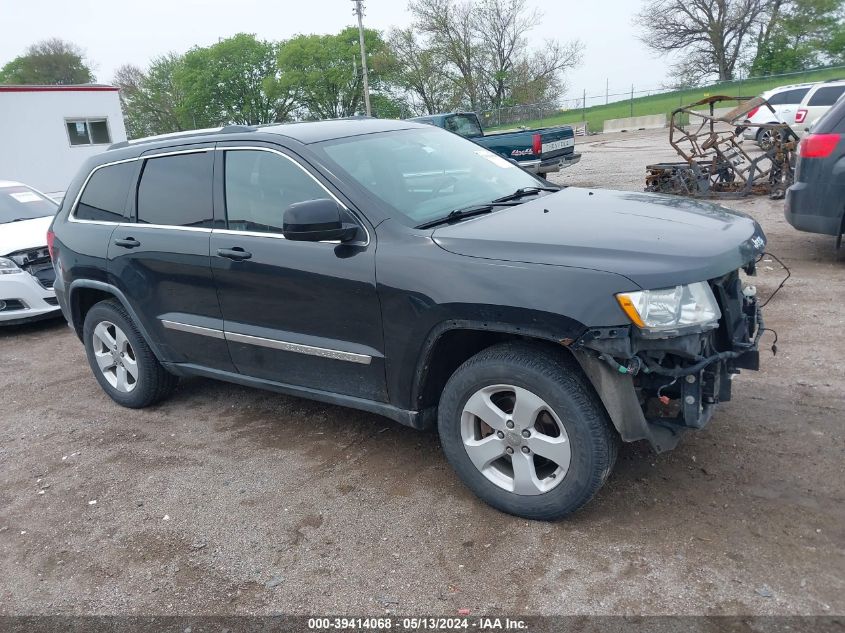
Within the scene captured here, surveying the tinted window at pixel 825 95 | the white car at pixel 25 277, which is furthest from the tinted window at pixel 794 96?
the white car at pixel 25 277

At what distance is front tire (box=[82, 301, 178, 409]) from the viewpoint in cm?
488

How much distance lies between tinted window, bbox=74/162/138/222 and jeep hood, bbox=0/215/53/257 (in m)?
3.04

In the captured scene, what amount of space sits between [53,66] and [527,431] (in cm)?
7902

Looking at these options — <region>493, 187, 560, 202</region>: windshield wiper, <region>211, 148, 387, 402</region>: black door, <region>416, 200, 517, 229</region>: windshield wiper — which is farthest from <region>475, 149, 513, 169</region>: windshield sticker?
<region>211, 148, 387, 402</region>: black door

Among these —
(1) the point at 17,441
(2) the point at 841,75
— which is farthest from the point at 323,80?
(1) the point at 17,441

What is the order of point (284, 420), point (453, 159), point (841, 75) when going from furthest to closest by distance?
point (841, 75)
point (284, 420)
point (453, 159)

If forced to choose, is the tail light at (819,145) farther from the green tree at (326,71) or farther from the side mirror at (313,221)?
the green tree at (326,71)

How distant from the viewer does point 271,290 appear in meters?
3.86

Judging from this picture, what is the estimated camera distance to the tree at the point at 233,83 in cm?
7500

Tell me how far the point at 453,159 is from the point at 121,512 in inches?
107

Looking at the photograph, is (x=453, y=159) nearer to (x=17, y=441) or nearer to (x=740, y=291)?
(x=740, y=291)

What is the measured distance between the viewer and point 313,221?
131 inches

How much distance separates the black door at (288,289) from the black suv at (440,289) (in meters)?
0.01

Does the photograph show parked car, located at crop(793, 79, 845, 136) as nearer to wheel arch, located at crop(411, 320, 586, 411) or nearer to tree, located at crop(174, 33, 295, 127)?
wheel arch, located at crop(411, 320, 586, 411)
